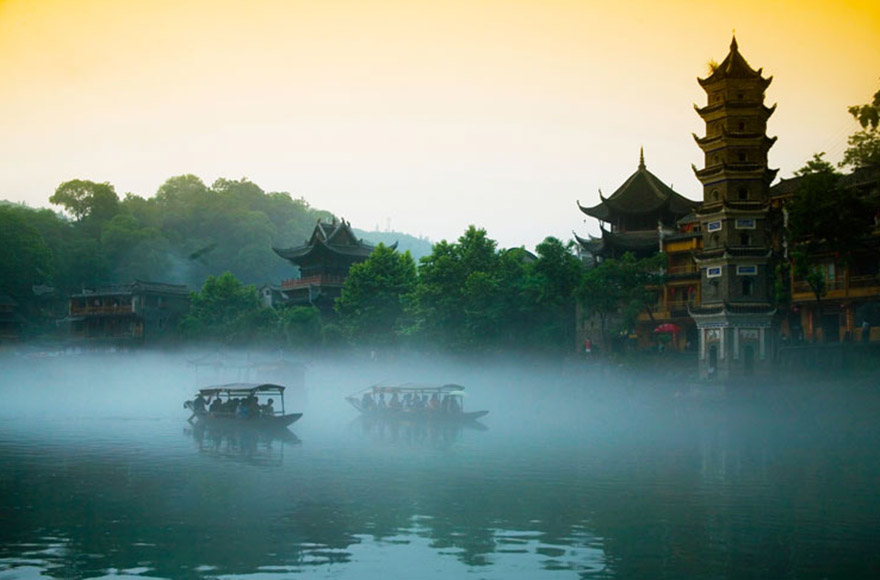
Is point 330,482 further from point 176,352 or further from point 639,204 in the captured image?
point 176,352

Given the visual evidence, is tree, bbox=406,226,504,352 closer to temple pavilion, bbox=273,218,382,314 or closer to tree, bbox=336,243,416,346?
tree, bbox=336,243,416,346

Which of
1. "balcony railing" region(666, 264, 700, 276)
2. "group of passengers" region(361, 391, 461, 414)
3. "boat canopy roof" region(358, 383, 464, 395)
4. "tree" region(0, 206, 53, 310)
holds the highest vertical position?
"tree" region(0, 206, 53, 310)

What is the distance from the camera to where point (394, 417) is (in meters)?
49.6

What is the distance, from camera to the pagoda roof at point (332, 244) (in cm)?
9462

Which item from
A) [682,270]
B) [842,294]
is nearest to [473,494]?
[842,294]

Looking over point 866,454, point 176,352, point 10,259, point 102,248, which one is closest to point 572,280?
point 866,454

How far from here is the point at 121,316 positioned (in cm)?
→ 9675

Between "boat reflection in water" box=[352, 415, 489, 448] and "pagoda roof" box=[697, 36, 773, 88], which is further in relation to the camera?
"pagoda roof" box=[697, 36, 773, 88]

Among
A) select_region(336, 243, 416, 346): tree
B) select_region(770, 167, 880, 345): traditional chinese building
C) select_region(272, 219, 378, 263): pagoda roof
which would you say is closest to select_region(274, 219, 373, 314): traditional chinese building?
select_region(272, 219, 378, 263): pagoda roof

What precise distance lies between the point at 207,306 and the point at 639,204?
43.0 metres

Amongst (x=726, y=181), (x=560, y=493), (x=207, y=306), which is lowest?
(x=560, y=493)

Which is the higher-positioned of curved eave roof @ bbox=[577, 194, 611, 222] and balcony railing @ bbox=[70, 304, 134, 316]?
curved eave roof @ bbox=[577, 194, 611, 222]

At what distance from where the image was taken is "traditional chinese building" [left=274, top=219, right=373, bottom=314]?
3681 inches

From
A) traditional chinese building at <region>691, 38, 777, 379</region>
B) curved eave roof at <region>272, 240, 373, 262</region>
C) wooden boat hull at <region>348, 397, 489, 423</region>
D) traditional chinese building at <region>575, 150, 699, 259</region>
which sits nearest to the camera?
wooden boat hull at <region>348, 397, 489, 423</region>
